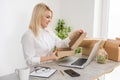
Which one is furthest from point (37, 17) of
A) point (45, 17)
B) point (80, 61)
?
point (80, 61)

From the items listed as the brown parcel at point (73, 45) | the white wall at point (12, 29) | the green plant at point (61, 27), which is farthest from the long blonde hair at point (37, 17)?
the green plant at point (61, 27)

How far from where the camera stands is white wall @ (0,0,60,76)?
2.80 metres

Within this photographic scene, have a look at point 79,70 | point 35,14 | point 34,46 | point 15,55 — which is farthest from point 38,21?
point 15,55

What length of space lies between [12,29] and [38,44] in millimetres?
864

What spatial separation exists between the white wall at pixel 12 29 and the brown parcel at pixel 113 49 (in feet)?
4.40

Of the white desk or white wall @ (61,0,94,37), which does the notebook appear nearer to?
the white desk

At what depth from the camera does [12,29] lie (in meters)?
2.91

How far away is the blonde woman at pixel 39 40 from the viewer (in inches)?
81.6

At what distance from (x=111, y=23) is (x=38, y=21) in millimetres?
1446

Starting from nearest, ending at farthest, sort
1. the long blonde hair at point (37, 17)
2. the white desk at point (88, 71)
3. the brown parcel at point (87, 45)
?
1. the white desk at point (88, 71)
2. the long blonde hair at point (37, 17)
3. the brown parcel at point (87, 45)

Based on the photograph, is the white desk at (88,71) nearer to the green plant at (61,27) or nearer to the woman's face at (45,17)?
the woman's face at (45,17)

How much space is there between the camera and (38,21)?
86.4 inches

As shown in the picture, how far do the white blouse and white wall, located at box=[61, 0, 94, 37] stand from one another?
87 cm

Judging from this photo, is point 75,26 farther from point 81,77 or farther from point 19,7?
point 81,77
